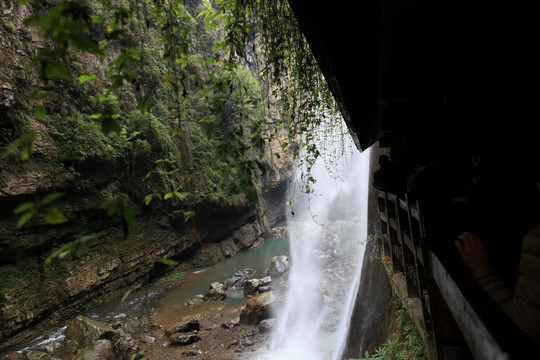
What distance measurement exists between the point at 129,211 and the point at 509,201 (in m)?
1.88

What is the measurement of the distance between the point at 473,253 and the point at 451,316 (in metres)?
0.87

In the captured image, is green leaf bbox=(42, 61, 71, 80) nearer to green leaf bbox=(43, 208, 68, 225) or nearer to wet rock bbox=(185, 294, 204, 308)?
green leaf bbox=(43, 208, 68, 225)

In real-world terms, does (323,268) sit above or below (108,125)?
below

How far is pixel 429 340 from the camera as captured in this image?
2.38 metres

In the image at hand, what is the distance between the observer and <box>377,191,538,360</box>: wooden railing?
87 cm

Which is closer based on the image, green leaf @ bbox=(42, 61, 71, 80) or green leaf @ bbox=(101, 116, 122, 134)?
green leaf @ bbox=(42, 61, 71, 80)

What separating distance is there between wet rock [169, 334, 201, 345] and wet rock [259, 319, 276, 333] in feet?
6.47

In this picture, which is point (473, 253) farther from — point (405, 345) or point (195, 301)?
point (195, 301)

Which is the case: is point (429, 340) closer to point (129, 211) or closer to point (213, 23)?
point (129, 211)

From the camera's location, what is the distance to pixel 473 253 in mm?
1382

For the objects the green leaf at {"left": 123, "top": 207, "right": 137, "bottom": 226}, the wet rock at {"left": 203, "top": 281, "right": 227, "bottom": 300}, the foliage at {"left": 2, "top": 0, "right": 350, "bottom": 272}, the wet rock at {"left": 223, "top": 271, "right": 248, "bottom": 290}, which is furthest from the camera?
the wet rock at {"left": 223, "top": 271, "right": 248, "bottom": 290}

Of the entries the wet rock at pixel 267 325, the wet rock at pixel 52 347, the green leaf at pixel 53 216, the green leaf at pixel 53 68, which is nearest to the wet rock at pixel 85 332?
the wet rock at pixel 52 347

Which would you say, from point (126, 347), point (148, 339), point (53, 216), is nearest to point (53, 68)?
point (53, 216)

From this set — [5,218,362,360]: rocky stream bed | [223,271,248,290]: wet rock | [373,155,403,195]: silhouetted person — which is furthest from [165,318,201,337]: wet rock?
[373,155,403,195]: silhouetted person
